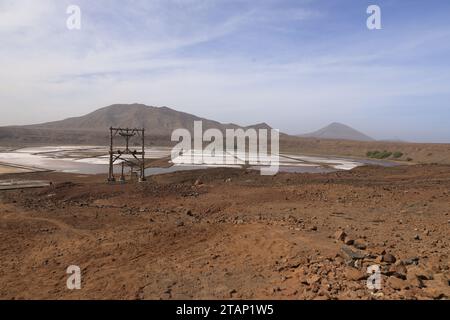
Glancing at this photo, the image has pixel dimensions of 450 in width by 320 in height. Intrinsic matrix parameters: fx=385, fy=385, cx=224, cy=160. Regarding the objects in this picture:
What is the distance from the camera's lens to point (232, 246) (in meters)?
7.58

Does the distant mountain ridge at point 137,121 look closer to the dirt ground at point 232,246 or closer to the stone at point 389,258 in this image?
the dirt ground at point 232,246

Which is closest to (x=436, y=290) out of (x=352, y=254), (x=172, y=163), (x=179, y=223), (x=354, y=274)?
(x=354, y=274)

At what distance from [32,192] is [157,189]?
529 cm

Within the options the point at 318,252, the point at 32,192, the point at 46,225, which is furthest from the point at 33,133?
the point at 318,252

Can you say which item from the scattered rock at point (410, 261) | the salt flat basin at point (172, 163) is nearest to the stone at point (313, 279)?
the scattered rock at point (410, 261)

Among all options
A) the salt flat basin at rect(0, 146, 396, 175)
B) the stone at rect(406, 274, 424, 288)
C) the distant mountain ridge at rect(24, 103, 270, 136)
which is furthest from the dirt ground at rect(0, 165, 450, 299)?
the distant mountain ridge at rect(24, 103, 270, 136)

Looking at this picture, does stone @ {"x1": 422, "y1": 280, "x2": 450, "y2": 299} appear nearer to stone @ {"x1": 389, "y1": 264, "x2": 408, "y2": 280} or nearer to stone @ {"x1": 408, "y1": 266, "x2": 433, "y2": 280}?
stone @ {"x1": 408, "y1": 266, "x2": 433, "y2": 280}

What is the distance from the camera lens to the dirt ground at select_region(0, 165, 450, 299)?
5.57 m

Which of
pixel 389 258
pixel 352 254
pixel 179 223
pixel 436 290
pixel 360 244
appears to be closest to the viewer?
pixel 436 290

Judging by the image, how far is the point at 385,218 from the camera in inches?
397

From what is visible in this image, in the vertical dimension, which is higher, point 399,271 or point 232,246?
point 399,271

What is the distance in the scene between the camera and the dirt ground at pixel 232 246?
18.3 feet

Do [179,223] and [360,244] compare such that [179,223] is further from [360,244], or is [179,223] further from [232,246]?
[360,244]

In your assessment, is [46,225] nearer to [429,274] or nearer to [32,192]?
[32,192]
